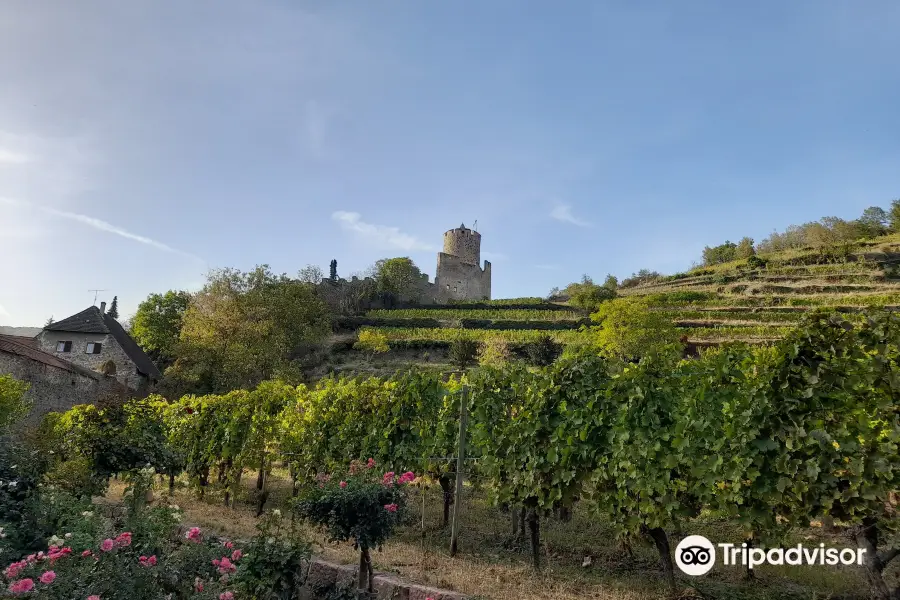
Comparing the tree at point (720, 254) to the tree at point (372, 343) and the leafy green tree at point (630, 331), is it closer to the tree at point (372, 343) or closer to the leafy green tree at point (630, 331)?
the leafy green tree at point (630, 331)

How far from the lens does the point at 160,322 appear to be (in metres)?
41.1

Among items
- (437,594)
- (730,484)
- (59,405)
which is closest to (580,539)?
(730,484)

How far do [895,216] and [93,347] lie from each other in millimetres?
84020

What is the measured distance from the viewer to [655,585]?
5.83 metres

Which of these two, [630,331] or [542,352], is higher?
[630,331]

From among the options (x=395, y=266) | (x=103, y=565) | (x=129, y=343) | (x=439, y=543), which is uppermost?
(x=395, y=266)

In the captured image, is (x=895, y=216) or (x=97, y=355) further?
(x=895, y=216)

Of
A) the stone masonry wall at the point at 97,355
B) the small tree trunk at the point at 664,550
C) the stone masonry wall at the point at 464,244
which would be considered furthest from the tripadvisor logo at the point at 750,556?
the stone masonry wall at the point at 464,244

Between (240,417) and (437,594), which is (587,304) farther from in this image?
(437,594)

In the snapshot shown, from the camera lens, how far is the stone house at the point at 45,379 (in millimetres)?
19016

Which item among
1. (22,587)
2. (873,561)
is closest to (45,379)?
(22,587)

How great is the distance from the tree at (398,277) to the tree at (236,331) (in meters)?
21.5

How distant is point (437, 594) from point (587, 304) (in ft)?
139

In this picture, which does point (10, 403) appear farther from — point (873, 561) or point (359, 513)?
point (873, 561)
